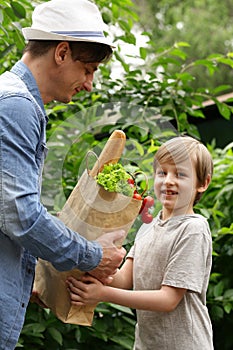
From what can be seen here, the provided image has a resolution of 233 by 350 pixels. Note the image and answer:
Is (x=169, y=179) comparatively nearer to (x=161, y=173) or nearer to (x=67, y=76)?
(x=161, y=173)

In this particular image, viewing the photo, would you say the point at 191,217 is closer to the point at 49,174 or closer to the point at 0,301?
the point at 49,174

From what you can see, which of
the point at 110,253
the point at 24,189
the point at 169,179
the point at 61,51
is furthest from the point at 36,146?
the point at 169,179

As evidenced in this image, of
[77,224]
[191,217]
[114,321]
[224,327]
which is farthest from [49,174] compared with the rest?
[224,327]

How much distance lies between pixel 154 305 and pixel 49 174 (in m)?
0.51

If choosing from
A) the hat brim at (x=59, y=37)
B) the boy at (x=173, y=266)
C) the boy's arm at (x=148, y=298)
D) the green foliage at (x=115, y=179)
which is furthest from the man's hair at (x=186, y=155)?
the hat brim at (x=59, y=37)

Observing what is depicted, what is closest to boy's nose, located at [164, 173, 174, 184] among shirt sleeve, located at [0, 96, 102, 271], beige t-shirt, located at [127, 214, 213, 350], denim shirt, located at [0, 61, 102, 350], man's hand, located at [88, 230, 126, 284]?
beige t-shirt, located at [127, 214, 213, 350]

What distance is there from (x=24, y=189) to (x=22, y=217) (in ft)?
0.23

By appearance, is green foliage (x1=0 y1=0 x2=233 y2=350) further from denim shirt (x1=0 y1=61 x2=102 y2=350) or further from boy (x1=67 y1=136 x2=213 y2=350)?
denim shirt (x1=0 y1=61 x2=102 y2=350)

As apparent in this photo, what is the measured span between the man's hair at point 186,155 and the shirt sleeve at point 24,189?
527 mm

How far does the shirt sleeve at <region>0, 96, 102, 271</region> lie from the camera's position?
1.84m

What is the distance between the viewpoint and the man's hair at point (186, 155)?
7.70 feet

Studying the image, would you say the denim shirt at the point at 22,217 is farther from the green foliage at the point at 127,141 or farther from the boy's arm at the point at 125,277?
the boy's arm at the point at 125,277

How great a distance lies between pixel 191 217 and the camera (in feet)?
7.86

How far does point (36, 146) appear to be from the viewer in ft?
6.40
